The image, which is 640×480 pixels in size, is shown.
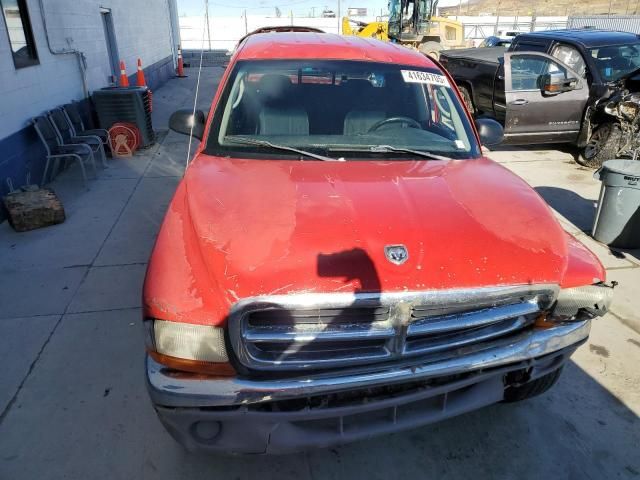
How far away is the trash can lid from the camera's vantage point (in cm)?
448

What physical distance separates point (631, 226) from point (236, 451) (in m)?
4.53

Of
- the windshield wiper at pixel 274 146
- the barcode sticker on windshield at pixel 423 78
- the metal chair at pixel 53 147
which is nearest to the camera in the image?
the windshield wiper at pixel 274 146

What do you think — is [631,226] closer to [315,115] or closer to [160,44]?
[315,115]

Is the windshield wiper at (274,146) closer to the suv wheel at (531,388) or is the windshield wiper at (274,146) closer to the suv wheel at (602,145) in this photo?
the suv wheel at (531,388)

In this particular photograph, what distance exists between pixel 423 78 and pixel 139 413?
2813mm

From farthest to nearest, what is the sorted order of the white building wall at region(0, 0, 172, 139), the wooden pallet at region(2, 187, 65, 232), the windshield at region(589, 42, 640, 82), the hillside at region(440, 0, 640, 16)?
1. the hillside at region(440, 0, 640, 16)
2. the windshield at region(589, 42, 640, 82)
3. the white building wall at region(0, 0, 172, 139)
4. the wooden pallet at region(2, 187, 65, 232)

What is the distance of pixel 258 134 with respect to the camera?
117 inches

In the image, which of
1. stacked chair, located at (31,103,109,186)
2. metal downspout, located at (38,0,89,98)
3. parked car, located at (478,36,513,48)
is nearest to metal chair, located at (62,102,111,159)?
stacked chair, located at (31,103,109,186)

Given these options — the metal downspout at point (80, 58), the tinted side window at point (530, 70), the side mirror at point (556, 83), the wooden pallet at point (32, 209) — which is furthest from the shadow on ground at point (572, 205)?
the metal downspout at point (80, 58)

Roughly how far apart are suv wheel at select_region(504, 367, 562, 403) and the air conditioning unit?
24.4ft

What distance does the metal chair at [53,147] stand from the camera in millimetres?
6125

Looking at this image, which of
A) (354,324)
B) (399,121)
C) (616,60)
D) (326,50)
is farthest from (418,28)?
(354,324)

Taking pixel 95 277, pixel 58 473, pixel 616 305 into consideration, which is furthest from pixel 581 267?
pixel 95 277

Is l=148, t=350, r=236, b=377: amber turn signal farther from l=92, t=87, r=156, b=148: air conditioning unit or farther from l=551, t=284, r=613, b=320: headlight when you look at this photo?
l=92, t=87, r=156, b=148: air conditioning unit
